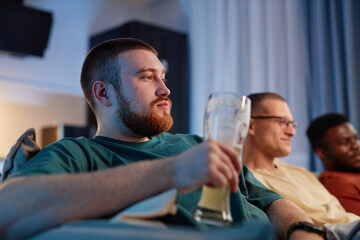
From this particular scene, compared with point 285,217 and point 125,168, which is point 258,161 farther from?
point 125,168

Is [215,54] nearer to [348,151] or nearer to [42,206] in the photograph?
[348,151]

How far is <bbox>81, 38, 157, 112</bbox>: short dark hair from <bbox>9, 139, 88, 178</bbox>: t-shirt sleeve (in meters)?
0.33

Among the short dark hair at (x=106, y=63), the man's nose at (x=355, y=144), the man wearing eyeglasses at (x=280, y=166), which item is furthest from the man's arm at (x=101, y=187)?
the man's nose at (x=355, y=144)

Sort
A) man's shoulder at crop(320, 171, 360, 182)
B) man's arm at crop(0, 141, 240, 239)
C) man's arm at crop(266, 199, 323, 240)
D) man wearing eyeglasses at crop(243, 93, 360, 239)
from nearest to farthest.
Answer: man's arm at crop(0, 141, 240, 239) < man's arm at crop(266, 199, 323, 240) < man wearing eyeglasses at crop(243, 93, 360, 239) < man's shoulder at crop(320, 171, 360, 182)

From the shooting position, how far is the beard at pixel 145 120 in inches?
53.5

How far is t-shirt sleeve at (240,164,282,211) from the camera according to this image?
137cm

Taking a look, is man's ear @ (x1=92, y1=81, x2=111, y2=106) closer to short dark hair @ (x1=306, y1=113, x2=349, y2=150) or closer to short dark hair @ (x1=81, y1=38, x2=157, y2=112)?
short dark hair @ (x1=81, y1=38, x2=157, y2=112)

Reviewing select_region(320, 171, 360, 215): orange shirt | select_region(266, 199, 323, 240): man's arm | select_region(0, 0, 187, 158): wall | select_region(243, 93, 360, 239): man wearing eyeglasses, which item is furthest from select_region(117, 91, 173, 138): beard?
select_region(0, 0, 187, 158): wall

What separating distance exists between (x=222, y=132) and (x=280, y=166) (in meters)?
1.30

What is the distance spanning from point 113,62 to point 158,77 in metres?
0.15

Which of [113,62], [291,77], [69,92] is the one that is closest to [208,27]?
[291,77]

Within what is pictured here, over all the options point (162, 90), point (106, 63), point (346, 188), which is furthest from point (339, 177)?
point (106, 63)

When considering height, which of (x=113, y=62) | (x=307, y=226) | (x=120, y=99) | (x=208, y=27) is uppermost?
(x=208, y=27)

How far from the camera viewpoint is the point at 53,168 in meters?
0.97
